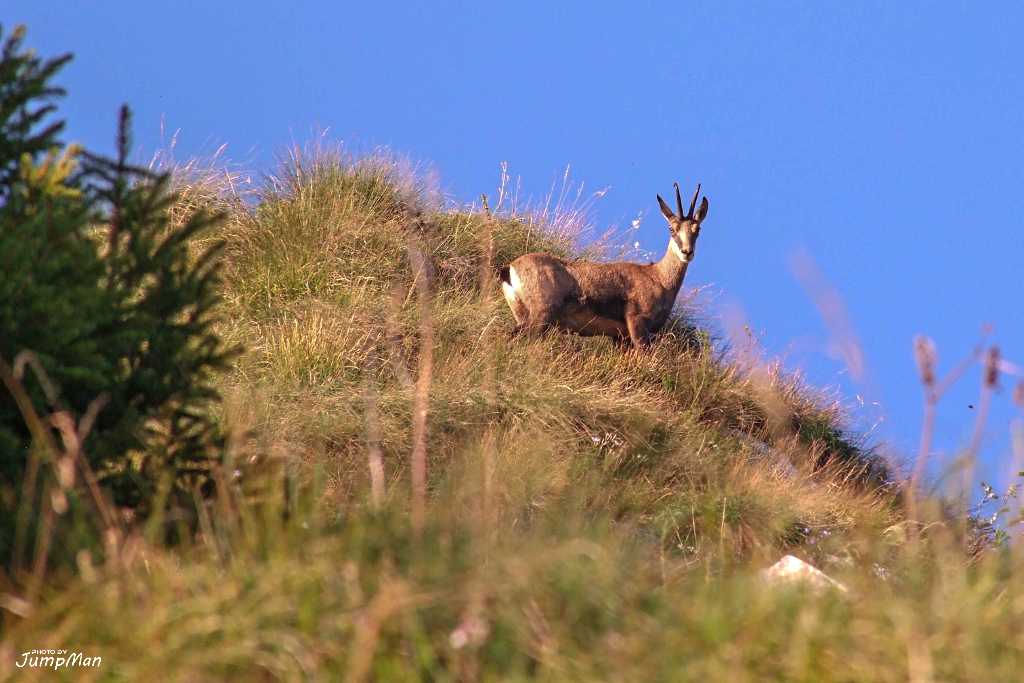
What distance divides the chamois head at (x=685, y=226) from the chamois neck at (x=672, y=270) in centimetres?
8

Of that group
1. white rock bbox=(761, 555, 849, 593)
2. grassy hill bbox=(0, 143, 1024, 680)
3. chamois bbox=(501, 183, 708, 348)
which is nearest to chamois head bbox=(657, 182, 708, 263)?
chamois bbox=(501, 183, 708, 348)

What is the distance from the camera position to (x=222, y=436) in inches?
205

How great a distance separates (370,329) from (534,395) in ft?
6.75

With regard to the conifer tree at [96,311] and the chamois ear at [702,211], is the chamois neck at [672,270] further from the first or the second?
the conifer tree at [96,311]

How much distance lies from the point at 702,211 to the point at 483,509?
22.4 ft

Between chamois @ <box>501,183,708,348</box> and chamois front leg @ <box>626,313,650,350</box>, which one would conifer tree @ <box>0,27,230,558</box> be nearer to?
chamois @ <box>501,183,708,348</box>

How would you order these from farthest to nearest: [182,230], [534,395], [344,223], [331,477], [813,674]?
[344,223] → [534,395] → [331,477] → [182,230] → [813,674]

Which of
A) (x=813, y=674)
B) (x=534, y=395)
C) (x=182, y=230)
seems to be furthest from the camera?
(x=534, y=395)

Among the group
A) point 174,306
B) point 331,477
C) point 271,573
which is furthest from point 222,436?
point 331,477

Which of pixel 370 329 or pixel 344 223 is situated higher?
pixel 344 223

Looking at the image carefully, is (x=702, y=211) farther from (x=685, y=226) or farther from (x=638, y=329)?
(x=638, y=329)

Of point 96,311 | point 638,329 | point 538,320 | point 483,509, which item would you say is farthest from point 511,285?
point 96,311

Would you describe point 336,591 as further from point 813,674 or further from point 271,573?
point 813,674

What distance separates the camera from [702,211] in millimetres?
12414
